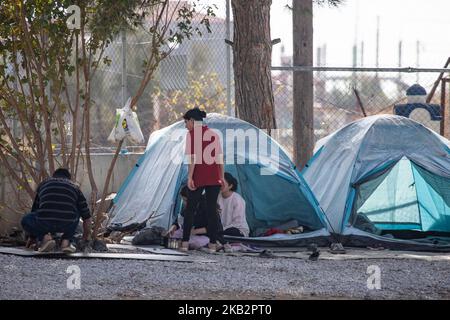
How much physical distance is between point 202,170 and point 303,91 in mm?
3334

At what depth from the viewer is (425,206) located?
42.4 ft

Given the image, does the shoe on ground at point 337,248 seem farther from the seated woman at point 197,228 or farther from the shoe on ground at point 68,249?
the shoe on ground at point 68,249

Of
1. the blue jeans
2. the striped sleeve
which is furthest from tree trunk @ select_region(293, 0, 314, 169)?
the blue jeans

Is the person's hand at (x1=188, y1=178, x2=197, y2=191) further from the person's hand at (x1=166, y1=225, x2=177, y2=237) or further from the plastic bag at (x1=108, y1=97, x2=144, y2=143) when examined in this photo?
the plastic bag at (x1=108, y1=97, x2=144, y2=143)

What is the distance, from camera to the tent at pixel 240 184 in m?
11.9

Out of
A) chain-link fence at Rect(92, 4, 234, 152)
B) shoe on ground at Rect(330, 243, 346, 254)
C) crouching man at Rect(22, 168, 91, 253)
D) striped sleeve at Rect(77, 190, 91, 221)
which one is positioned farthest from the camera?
chain-link fence at Rect(92, 4, 234, 152)

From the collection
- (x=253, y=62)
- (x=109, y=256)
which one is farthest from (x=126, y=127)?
(x=109, y=256)

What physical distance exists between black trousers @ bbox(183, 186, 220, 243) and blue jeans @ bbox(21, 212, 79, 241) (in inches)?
51.4

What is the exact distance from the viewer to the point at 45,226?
33.7ft

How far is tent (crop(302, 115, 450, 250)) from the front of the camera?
39.0ft

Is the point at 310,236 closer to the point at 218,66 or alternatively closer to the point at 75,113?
the point at 75,113

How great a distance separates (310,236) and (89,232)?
2602 millimetres

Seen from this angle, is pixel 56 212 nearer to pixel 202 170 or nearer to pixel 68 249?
pixel 68 249

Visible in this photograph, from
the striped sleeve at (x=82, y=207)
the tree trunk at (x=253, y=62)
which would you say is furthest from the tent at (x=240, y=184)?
the striped sleeve at (x=82, y=207)
